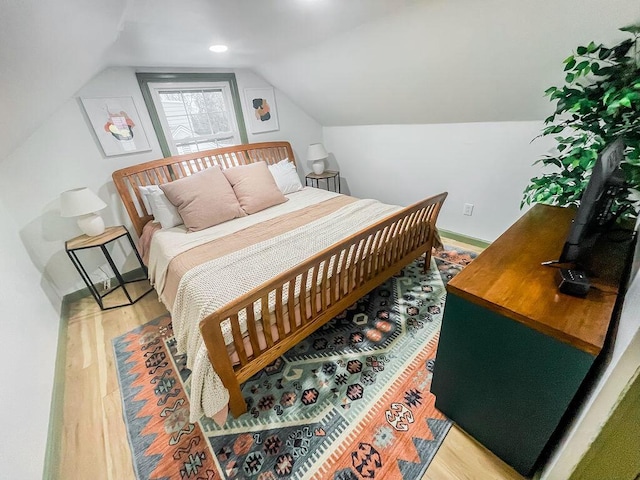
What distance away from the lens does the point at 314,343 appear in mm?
1730

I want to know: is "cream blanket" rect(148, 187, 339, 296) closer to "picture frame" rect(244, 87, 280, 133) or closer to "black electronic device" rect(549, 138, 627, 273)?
"picture frame" rect(244, 87, 280, 133)

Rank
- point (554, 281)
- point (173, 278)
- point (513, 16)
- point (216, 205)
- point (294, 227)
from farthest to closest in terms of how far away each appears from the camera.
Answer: point (216, 205) → point (294, 227) → point (173, 278) → point (513, 16) → point (554, 281)

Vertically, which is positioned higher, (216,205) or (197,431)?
(216,205)

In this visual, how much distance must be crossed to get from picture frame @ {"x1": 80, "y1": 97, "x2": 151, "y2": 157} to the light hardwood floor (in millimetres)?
1604

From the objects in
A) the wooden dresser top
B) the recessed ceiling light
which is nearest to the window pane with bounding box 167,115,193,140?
the recessed ceiling light

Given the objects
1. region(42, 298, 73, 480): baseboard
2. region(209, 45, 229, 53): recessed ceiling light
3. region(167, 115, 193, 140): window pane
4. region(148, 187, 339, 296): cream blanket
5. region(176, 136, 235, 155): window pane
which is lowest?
region(42, 298, 73, 480): baseboard

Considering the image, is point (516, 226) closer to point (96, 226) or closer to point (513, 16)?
point (513, 16)

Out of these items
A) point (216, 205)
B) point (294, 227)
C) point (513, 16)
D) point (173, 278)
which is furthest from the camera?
point (216, 205)

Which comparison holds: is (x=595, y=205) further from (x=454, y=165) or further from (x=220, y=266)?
(x=454, y=165)

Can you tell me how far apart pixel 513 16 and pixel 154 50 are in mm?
2379

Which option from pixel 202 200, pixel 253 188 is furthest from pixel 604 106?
pixel 202 200

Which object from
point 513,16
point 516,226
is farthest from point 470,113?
point 516,226

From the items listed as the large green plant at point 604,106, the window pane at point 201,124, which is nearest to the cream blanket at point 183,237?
the window pane at point 201,124

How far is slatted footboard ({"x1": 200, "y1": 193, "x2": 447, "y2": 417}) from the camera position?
1133mm
